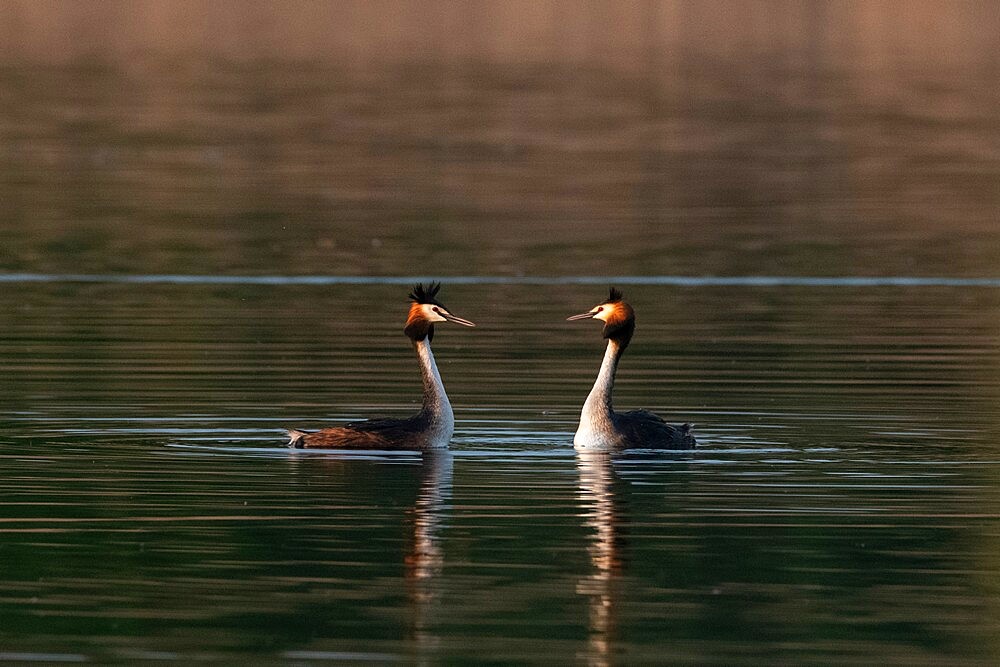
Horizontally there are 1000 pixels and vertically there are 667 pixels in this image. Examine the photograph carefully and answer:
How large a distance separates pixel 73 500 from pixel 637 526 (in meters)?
3.35

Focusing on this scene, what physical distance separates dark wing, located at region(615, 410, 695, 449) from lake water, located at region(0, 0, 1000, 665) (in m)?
0.14

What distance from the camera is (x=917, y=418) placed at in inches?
767

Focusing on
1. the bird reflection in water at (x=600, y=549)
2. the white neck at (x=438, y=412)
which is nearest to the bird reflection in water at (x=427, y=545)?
the white neck at (x=438, y=412)

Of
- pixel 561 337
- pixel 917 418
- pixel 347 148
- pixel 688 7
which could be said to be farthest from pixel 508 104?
pixel 688 7

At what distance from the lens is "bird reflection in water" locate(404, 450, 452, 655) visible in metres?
12.0

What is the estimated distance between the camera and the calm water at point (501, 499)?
1192cm

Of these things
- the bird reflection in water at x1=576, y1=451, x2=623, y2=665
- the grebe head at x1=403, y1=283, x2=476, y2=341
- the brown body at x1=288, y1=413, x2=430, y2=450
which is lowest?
the bird reflection in water at x1=576, y1=451, x2=623, y2=665

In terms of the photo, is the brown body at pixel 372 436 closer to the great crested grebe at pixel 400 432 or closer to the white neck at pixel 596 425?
the great crested grebe at pixel 400 432

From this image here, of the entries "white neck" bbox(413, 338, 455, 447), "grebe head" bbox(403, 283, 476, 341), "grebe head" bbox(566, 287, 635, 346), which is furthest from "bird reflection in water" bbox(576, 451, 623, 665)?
"grebe head" bbox(403, 283, 476, 341)

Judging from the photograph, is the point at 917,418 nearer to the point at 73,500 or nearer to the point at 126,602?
the point at 73,500

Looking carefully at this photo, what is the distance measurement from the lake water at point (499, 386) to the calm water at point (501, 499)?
0.04 metres

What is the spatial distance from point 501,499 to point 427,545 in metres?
1.75

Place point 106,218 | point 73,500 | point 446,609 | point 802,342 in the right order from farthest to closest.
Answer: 1. point 106,218
2. point 802,342
3. point 73,500
4. point 446,609

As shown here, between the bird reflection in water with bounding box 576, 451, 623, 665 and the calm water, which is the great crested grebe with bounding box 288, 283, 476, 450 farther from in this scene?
the bird reflection in water with bounding box 576, 451, 623, 665
